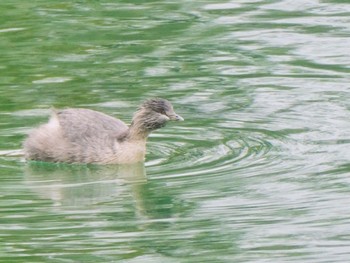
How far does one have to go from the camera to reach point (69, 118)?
1348 centimetres

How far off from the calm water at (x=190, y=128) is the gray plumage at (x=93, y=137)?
0.14m

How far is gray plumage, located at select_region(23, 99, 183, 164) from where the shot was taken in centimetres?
1328

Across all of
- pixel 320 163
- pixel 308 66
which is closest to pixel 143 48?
pixel 308 66

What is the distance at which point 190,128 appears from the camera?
13992 millimetres

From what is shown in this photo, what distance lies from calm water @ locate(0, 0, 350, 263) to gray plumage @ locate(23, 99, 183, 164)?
14 cm

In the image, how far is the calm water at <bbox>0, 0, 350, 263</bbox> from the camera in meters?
10.5

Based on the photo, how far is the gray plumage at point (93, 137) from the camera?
43.6ft

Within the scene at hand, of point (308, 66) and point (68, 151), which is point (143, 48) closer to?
point (308, 66)

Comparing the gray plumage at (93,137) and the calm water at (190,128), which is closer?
the calm water at (190,128)

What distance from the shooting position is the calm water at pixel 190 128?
34.4 ft

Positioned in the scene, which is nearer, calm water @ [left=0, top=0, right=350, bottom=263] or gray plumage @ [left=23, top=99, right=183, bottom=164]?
calm water @ [left=0, top=0, right=350, bottom=263]

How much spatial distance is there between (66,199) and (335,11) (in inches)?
303

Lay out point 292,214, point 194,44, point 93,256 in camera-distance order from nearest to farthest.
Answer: point 93,256
point 292,214
point 194,44

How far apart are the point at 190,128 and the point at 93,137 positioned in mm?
963
